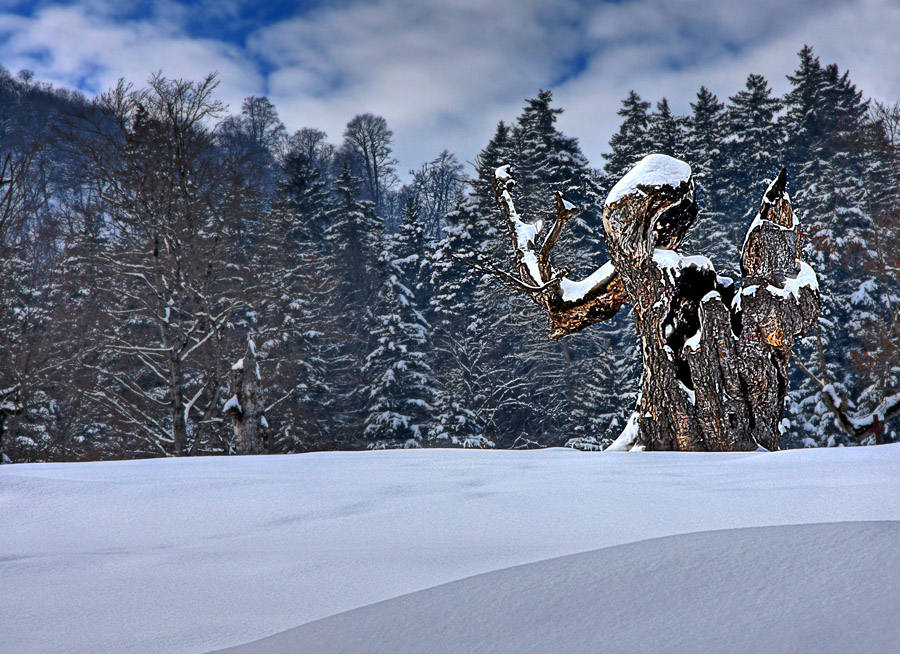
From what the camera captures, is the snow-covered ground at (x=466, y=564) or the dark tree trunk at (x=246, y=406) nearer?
the snow-covered ground at (x=466, y=564)

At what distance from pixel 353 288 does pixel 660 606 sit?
28.4 metres

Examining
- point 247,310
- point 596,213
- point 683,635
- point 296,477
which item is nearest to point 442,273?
point 596,213

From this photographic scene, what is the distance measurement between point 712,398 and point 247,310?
16829 millimetres

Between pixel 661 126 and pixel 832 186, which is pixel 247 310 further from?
pixel 832 186

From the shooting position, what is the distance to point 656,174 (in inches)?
242

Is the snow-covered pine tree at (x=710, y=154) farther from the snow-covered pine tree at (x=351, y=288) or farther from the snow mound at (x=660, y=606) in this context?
the snow mound at (x=660, y=606)

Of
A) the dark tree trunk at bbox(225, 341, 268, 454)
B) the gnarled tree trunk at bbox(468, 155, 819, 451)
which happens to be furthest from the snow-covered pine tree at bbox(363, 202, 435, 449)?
the gnarled tree trunk at bbox(468, 155, 819, 451)

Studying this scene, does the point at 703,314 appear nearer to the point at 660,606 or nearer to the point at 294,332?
the point at 660,606

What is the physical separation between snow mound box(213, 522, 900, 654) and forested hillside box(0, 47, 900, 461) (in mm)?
7441

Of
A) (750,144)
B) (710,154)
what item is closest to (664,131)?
(710,154)

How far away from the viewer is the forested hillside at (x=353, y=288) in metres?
14.5

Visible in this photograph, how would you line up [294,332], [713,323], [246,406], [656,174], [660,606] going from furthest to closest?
[294,332] → [246,406] → [656,174] → [713,323] → [660,606]

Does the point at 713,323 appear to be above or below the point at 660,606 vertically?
above

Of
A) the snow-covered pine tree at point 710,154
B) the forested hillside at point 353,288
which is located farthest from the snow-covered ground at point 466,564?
the snow-covered pine tree at point 710,154
